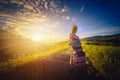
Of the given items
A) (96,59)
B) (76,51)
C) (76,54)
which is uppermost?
(76,51)

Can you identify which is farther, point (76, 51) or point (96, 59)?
point (96, 59)

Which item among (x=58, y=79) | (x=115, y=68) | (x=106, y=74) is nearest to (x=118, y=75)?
(x=106, y=74)

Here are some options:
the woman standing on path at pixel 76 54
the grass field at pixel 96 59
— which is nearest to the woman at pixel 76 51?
the woman standing on path at pixel 76 54

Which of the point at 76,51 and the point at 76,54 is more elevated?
the point at 76,51

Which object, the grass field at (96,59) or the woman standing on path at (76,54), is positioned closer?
the grass field at (96,59)

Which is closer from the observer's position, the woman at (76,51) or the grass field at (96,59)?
the grass field at (96,59)

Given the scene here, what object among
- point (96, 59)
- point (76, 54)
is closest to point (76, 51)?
point (76, 54)

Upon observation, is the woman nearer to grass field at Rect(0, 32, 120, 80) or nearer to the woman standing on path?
the woman standing on path

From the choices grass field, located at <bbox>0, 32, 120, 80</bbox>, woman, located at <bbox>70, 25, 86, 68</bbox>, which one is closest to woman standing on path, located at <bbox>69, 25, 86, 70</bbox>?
woman, located at <bbox>70, 25, 86, 68</bbox>

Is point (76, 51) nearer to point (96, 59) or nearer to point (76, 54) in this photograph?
point (76, 54)

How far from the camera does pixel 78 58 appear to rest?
6.86 meters

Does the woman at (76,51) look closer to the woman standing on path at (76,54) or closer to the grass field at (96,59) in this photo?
the woman standing on path at (76,54)

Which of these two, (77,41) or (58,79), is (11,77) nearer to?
(58,79)

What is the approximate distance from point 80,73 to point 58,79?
1566mm
